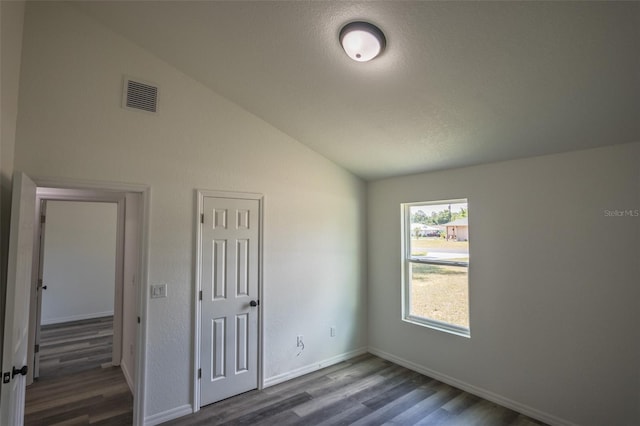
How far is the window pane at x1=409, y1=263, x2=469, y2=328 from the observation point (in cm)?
345

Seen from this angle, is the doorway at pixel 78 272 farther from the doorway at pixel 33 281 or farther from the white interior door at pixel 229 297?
the white interior door at pixel 229 297

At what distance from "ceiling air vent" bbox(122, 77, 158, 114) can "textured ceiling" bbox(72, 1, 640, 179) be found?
1.11 ft

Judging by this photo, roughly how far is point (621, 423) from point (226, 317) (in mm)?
3443

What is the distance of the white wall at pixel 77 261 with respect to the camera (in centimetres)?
581

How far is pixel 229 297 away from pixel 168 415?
113 cm

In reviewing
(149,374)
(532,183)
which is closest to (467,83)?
(532,183)

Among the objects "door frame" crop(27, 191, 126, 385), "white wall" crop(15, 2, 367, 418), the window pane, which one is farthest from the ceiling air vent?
the window pane

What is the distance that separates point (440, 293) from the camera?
3.67 m

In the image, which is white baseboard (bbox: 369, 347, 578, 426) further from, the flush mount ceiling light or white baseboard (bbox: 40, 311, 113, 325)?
white baseboard (bbox: 40, 311, 113, 325)

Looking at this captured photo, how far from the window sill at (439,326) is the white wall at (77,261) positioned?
5744mm

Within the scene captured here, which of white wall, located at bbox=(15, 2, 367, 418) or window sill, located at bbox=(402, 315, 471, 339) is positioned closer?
white wall, located at bbox=(15, 2, 367, 418)

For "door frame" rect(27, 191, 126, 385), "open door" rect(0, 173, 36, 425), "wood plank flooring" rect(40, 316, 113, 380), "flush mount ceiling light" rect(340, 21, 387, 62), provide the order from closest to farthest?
"open door" rect(0, 173, 36, 425), "flush mount ceiling light" rect(340, 21, 387, 62), "door frame" rect(27, 191, 126, 385), "wood plank flooring" rect(40, 316, 113, 380)

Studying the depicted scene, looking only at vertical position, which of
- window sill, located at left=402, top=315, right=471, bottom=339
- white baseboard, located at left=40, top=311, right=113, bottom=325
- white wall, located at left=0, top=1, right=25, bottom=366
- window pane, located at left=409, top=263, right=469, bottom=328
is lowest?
white baseboard, located at left=40, top=311, right=113, bottom=325

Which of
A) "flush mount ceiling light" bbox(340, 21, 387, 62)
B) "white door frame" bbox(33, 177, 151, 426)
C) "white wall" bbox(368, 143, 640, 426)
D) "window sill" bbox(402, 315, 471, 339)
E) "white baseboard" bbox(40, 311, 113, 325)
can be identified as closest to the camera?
"flush mount ceiling light" bbox(340, 21, 387, 62)
